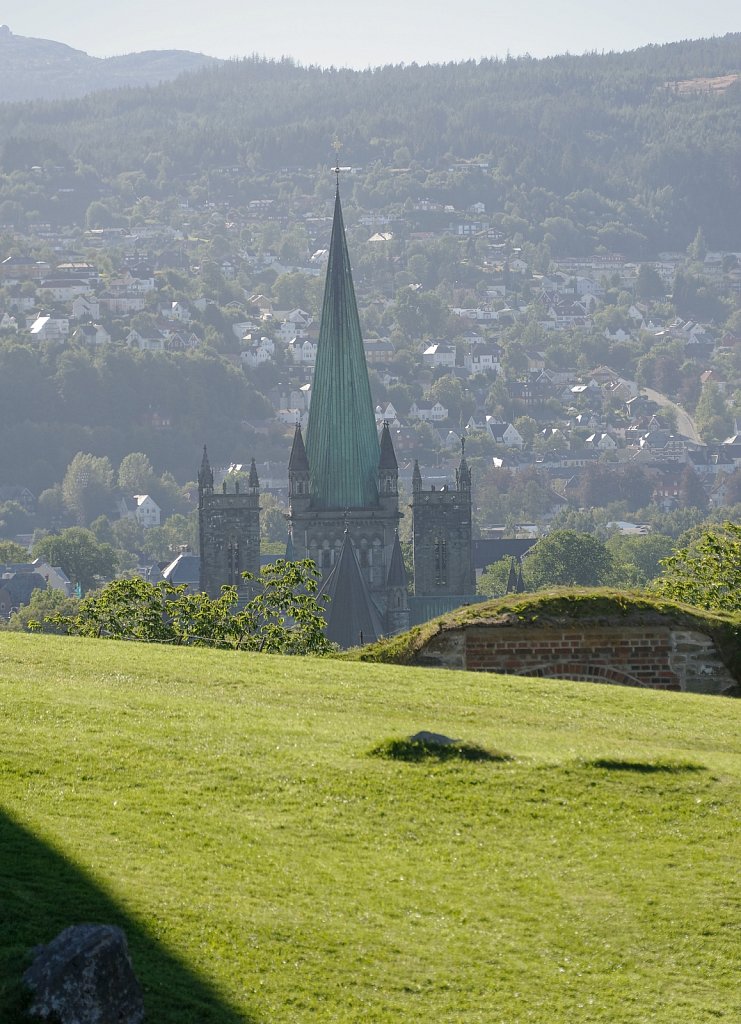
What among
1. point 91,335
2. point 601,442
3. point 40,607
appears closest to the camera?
point 40,607

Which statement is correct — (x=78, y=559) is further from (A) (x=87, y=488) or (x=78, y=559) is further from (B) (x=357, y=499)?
(A) (x=87, y=488)

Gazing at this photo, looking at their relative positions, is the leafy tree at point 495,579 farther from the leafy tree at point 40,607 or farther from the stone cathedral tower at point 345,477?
the leafy tree at point 40,607

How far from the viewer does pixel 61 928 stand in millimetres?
8430

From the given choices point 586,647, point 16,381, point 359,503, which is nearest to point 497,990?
point 586,647

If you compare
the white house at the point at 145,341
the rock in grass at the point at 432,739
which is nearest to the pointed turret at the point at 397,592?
Answer: the rock in grass at the point at 432,739

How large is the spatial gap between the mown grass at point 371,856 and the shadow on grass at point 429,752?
75 millimetres

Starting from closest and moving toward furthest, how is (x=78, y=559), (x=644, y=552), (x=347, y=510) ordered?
(x=347, y=510) → (x=78, y=559) → (x=644, y=552)

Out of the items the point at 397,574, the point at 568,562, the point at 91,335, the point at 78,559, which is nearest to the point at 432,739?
the point at 397,574

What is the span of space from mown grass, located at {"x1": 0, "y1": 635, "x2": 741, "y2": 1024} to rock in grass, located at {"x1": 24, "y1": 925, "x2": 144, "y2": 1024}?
0.14m

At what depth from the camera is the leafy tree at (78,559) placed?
92188 millimetres

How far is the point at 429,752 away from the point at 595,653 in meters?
4.40

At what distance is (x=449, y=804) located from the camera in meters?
10.6

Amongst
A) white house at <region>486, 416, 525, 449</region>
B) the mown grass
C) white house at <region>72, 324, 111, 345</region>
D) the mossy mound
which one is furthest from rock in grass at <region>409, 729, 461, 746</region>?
white house at <region>72, 324, 111, 345</region>

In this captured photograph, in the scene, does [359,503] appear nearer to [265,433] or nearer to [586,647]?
[586,647]
